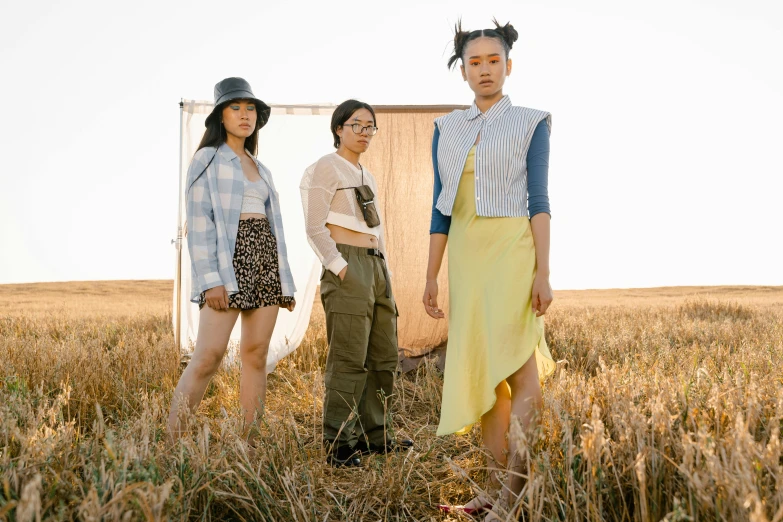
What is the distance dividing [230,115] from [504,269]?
178cm

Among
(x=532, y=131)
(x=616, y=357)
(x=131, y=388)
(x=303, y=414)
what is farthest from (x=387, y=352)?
(x=616, y=357)

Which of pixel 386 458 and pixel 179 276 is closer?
pixel 386 458

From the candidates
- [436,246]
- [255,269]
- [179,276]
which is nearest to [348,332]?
[255,269]

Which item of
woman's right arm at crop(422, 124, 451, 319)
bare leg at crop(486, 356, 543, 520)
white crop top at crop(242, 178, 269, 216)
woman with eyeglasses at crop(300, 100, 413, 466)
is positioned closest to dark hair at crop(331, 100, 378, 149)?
woman with eyeglasses at crop(300, 100, 413, 466)

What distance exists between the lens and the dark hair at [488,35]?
2516mm

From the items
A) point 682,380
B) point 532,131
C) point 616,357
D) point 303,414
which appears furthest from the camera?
point 616,357

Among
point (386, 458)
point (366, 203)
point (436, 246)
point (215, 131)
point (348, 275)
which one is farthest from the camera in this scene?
point (366, 203)

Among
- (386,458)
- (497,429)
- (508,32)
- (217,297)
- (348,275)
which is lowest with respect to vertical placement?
(386,458)

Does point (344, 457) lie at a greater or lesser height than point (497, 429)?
lesser

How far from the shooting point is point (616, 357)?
5660mm

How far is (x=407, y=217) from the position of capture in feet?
18.9

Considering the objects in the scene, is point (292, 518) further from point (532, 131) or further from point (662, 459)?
point (532, 131)

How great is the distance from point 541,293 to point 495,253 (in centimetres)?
23

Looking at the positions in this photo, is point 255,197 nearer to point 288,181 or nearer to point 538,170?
point 538,170
